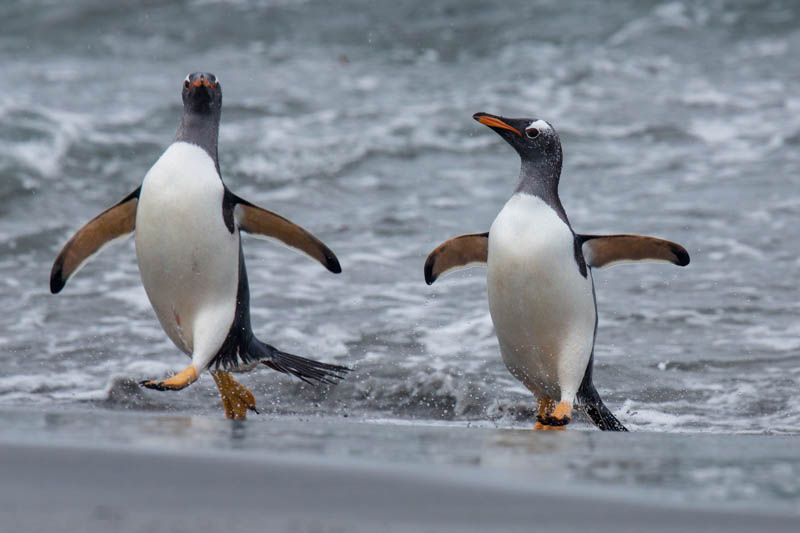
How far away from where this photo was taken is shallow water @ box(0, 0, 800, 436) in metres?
4.72

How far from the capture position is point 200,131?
389cm

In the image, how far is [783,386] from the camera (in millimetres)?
4539

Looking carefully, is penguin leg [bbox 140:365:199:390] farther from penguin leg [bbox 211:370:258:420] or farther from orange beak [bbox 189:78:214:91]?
orange beak [bbox 189:78:214:91]

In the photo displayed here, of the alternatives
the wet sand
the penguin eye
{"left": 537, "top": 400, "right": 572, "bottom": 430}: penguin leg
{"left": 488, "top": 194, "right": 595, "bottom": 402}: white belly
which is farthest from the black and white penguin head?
the wet sand

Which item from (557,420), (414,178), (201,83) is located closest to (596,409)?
(557,420)

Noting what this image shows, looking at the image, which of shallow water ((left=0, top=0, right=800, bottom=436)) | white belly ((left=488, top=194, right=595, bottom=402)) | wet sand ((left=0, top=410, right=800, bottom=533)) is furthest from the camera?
shallow water ((left=0, top=0, right=800, bottom=436))

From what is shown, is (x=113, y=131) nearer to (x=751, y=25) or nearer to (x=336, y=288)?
(x=336, y=288)

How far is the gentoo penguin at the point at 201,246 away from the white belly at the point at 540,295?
0.56 meters

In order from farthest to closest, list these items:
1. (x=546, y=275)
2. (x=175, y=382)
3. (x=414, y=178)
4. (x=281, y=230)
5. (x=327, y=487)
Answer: (x=414, y=178) → (x=281, y=230) → (x=546, y=275) → (x=175, y=382) → (x=327, y=487)

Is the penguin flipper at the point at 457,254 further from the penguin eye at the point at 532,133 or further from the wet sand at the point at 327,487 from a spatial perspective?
the wet sand at the point at 327,487

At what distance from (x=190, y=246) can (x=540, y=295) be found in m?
1.12

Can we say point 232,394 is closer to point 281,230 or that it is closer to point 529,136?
point 281,230

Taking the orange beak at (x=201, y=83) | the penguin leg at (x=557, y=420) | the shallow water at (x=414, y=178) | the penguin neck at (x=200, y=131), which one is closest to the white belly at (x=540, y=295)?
the penguin leg at (x=557, y=420)

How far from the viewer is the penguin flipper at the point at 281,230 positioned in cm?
385
